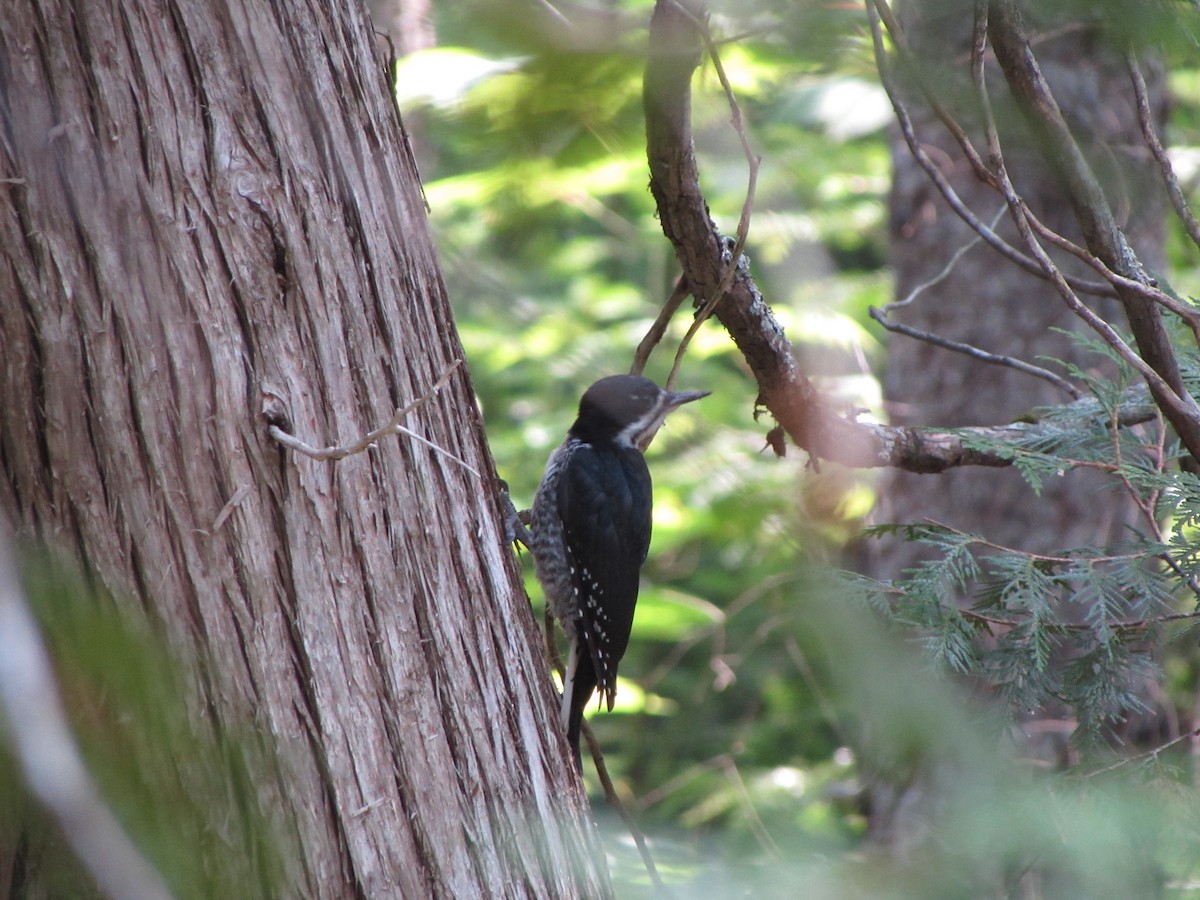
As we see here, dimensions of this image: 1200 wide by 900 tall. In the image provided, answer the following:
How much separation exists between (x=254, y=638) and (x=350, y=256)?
2.14 feet

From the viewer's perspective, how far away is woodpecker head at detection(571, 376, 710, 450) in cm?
348

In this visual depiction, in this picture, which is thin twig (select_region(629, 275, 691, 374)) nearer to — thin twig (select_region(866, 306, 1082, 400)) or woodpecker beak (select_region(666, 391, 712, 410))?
thin twig (select_region(866, 306, 1082, 400))

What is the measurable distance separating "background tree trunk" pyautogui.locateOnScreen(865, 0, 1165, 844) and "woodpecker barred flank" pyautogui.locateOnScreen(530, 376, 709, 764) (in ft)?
5.46

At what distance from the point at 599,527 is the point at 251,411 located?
217 cm

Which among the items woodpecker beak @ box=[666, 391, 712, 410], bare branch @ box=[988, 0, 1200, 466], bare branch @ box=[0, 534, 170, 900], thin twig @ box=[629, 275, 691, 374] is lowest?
bare branch @ box=[0, 534, 170, 900]

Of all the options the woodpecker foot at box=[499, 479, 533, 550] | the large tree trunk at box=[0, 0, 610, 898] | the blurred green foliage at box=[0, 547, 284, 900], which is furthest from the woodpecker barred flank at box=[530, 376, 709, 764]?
the blurred green foliage at box=[0, 547, 284, 900]

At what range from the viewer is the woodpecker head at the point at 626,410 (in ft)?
11.4

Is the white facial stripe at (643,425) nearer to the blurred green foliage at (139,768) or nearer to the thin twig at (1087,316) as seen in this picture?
the thin twig at (1087,316)

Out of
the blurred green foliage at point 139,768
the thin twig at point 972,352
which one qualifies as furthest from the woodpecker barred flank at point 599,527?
the blurred green foliage at point 139,768

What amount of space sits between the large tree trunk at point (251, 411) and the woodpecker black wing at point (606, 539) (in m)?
1.74

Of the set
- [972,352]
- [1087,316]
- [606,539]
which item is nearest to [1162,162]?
[1087,316]

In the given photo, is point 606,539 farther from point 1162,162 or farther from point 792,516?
point 792,516

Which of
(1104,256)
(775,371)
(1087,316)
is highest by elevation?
(775,371)

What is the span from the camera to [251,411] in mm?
1645
